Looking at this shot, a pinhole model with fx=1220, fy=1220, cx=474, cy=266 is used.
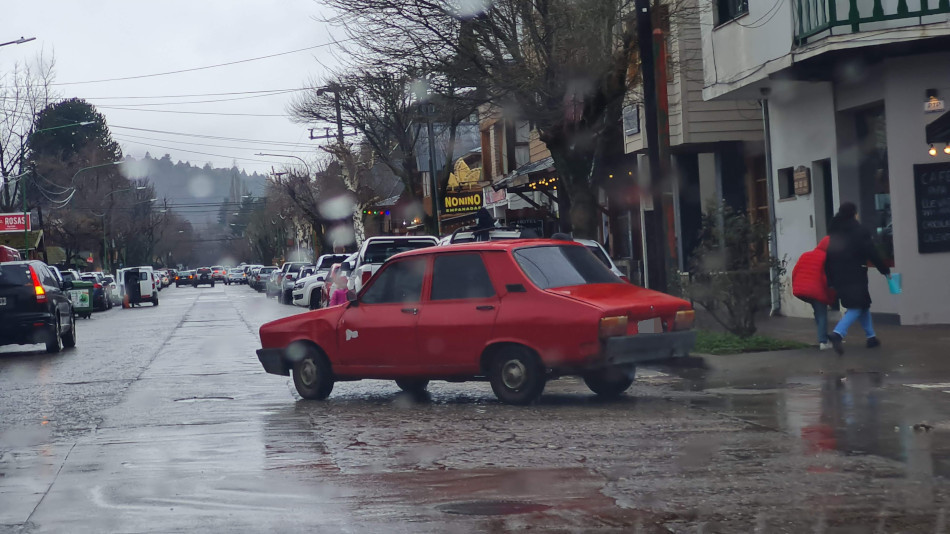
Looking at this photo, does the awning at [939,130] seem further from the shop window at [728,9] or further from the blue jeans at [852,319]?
the shop window at [728,9]

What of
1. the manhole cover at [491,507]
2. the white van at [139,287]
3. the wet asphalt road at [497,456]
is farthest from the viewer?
the white van at [139,287]

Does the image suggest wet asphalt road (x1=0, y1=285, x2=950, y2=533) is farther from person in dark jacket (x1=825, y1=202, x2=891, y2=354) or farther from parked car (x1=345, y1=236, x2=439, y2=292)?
parked car (x1=345, y1=236, x2=439, y2=292)

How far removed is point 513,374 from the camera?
36.7 feet

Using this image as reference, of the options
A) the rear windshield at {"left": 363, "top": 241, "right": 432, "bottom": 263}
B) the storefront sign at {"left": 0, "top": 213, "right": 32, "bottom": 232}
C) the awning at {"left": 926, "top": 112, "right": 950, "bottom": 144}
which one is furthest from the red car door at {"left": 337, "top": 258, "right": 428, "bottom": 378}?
the storefront sign at {"left": 0, "top": 213, "right": 32, "bottom": 232}

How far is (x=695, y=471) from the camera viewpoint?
758cm

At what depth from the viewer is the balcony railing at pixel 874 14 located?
16.2m

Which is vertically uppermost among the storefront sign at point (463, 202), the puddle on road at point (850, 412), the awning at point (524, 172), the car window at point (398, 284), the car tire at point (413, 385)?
the awning at point (524, 172)

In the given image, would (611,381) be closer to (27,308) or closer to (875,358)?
(875,358)

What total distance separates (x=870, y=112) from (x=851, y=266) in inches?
207

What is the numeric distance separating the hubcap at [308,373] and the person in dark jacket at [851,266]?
5999mm

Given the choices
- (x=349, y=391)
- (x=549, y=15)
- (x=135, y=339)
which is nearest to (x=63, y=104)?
(x=135, y=339)

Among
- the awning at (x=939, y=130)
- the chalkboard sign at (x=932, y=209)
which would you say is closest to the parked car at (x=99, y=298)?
the chalkboard sign at (x=932, y=209)

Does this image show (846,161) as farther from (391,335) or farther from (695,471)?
(695,471)

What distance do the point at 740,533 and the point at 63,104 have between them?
95981mm
